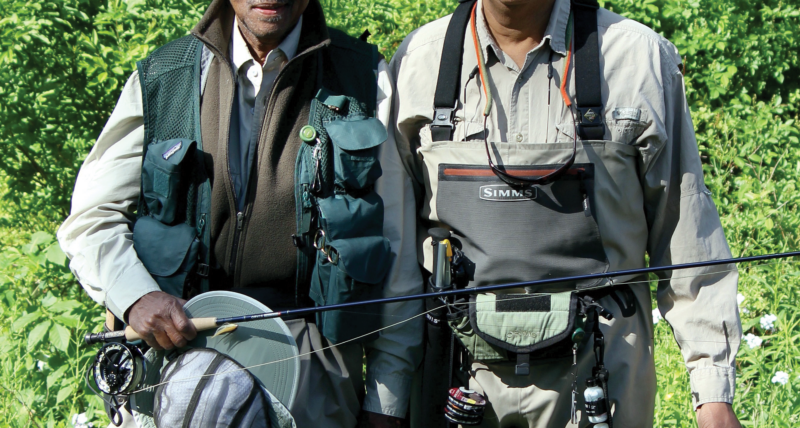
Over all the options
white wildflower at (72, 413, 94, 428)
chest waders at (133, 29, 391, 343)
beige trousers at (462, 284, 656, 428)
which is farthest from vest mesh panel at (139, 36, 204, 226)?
white wildflower at (72, 413, 94, 428)

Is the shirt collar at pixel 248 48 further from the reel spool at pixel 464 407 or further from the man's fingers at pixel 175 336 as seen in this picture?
the reel spool at pixel 464 407

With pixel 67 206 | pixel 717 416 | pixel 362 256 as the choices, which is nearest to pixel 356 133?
pixel 362 256

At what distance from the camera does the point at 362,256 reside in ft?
8.18

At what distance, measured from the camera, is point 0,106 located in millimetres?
4199

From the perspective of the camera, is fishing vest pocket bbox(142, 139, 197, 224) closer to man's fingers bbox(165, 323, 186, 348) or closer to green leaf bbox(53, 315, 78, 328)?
man's fingers bbox(165, 323, 186, 348)

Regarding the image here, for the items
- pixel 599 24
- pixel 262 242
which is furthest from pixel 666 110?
→ pixel 262 242

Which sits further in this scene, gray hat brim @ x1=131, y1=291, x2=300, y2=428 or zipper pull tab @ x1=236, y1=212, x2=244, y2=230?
zipper pull tab @ x1=236, y1=212, x2=244, y2=230

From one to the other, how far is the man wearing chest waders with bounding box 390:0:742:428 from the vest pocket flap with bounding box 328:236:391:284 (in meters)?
0.19

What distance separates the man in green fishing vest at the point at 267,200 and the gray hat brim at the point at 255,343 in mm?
88

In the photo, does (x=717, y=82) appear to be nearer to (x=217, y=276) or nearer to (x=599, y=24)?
(x=599, y=24)

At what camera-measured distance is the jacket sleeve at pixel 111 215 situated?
2.51 metres

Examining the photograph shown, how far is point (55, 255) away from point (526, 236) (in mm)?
2538

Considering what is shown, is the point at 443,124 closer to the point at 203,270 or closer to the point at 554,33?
the point at 554,33

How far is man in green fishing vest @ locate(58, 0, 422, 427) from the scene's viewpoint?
2514 mm
